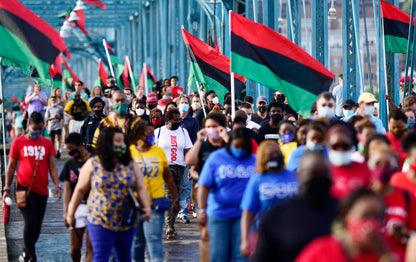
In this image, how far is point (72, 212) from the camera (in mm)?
7895

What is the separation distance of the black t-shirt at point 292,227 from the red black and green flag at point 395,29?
9.45m

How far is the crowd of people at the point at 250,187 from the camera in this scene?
4.92 metres

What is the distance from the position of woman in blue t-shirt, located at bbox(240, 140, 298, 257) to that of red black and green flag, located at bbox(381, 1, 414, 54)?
25.2 feet

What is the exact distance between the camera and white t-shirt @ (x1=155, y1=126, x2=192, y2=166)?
11.6m

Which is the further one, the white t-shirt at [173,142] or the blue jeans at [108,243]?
the white t-shirt at [173,142]

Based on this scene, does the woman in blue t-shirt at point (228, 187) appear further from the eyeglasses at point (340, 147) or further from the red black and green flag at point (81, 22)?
the red black and green flag at point (81, 22)

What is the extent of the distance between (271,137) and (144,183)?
319cm

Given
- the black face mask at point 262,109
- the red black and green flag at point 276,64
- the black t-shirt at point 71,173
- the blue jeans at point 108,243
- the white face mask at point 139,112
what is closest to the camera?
the blue jeans at point 108,243

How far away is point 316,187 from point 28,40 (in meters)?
5.81

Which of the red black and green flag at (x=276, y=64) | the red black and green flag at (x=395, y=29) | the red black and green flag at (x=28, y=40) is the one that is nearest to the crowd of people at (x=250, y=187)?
the red black and green flag at (x=276, y=64)

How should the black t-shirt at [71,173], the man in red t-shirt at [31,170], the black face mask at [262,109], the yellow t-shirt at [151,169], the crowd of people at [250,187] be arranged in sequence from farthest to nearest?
the black face mask at [262,109] < the man in red t-shirt at [31,170] < the black t-shirt at [71,173] < the yellow t-shirt at [151,169] < the crowd of people at [250,187]

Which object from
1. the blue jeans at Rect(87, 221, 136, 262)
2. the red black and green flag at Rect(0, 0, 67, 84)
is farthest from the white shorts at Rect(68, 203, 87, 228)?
the red black and green flag at Rect(0, 0, 67, 84)

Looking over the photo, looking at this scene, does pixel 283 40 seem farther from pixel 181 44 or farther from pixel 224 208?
pixel 181 44

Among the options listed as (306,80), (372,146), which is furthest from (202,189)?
(306,80)
